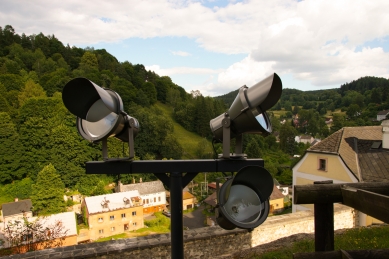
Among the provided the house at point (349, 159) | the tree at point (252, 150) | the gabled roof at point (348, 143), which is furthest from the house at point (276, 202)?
the tree at point (252, 150)

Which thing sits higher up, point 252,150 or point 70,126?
point 70,126

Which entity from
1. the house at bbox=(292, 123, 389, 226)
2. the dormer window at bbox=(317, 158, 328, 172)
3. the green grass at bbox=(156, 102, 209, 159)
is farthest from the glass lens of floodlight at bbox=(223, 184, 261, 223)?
the green grass at bbox=(156, 102, 209, 159)

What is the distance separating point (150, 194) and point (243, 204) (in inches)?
1229

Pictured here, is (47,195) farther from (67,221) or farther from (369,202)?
(369,202)

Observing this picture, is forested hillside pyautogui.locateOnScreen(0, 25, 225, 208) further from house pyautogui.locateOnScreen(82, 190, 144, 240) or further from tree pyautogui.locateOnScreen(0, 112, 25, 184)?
house pyautogui.locateOnScreen(82, 190, 144, 240)

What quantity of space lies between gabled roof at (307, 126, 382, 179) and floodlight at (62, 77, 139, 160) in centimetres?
1206

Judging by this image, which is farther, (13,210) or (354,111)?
(354,111)

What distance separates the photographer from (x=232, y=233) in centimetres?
647

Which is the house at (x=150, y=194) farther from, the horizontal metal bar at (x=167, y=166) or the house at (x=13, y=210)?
the horizontal metal bar at (x=167, y=166)

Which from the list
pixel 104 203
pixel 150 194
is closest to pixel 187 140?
pixel 150 194

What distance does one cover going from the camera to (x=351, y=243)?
209 inches

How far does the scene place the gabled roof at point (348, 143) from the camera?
11961 mm

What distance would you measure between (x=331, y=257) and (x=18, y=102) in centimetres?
4771

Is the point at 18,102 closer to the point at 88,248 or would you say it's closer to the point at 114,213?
the point at 114,213
